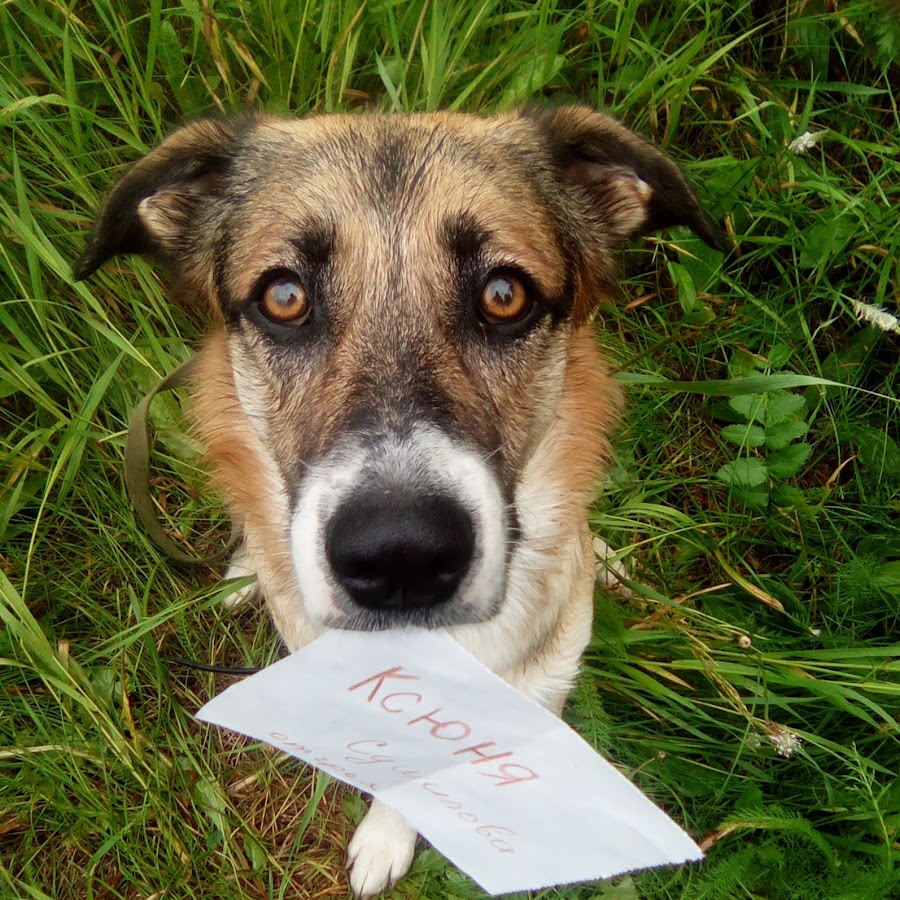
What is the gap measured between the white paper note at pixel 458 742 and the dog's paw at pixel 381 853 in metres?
0.86

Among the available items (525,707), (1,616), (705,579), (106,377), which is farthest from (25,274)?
(705,579)

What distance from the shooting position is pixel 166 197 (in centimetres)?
242

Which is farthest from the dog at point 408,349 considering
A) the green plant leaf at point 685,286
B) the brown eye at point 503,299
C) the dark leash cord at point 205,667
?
the green plant leaf at point 685,286

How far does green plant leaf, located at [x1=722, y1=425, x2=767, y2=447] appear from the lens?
120 inches

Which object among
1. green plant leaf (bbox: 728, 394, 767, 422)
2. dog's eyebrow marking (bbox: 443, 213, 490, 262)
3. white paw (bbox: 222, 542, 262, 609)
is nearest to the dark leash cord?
white paw (bbox: 222, 542, 262, 609)

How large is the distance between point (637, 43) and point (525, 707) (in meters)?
2.94

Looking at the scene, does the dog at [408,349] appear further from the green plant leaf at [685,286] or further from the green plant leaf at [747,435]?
the green plant leaf at [685,286]

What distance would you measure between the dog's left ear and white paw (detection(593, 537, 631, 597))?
48.4 inches

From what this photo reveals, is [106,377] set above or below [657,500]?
above

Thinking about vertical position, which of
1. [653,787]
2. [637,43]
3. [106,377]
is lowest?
[653,787]

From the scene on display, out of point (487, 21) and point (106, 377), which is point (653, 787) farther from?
point (487, 21)

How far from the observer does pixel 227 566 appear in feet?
10.6

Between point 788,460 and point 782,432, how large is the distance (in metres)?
0.11

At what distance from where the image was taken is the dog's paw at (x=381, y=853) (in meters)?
2.71
